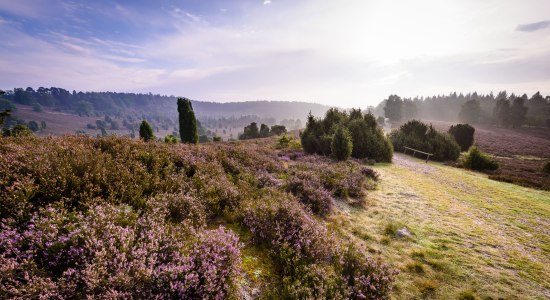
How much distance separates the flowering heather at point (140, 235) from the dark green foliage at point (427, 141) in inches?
1229

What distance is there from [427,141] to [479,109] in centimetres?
10854

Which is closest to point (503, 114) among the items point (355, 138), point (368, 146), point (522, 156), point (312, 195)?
point (522, 156)

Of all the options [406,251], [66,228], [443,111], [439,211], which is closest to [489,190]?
[439,211]

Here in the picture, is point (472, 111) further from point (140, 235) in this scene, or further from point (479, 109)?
point (140, 235)

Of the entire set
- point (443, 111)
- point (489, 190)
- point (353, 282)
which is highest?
point (443, 111)

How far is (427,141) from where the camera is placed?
105 feet

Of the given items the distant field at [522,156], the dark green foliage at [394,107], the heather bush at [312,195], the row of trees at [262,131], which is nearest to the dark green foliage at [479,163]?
the distant field at [522,156]

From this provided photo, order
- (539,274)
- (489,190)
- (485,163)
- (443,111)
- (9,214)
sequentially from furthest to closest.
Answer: (443,111), (485,163), (489,190), (539,274), (9,214)

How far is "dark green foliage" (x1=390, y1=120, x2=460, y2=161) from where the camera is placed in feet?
102

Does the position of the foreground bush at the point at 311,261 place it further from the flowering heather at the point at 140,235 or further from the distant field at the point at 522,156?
the distant field at the point at 522,156

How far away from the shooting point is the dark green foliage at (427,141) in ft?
102

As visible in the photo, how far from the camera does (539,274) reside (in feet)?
17.9

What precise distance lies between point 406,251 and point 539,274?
9.77ft

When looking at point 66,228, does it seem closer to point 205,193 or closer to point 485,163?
point 205,193
